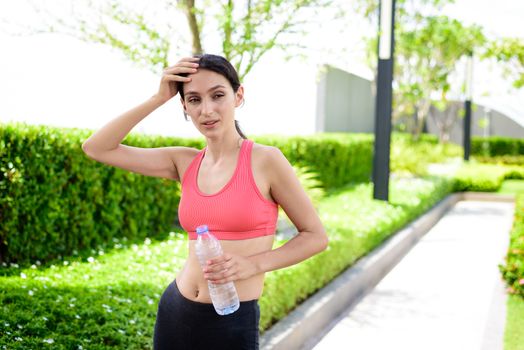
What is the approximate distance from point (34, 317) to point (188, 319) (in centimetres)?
224

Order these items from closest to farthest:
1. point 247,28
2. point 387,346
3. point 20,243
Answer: point 387,346 → point 20,243 → point 247,28

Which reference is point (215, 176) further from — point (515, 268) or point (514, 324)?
point (515, 268)

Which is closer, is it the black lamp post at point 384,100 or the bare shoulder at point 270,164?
the bare shoulder at point 270,164

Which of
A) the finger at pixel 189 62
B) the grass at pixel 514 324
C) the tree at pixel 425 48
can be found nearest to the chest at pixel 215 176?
the finger at pixel 189 62

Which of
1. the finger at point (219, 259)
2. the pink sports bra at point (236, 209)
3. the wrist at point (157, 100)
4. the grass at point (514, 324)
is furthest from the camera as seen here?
the grass at point (514, 324)

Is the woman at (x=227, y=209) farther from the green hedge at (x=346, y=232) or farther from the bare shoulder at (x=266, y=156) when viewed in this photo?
the green hedge at (x=346, y=232)

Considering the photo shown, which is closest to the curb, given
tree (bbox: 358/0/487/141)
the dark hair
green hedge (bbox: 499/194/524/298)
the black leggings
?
green hedge (bbox: 499/194/524/298)

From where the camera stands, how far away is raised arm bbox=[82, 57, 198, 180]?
2.26 meters

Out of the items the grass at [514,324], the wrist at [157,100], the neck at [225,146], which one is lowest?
the grass at [514,324]

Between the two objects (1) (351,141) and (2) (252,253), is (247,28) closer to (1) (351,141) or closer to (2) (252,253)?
(2) (252,253)

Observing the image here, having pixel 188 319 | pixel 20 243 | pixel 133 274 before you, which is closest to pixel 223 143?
pixel 188 319

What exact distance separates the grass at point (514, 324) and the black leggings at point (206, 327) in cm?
367

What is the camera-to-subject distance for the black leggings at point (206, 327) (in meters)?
2.17

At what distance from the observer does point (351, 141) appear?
664 inches
